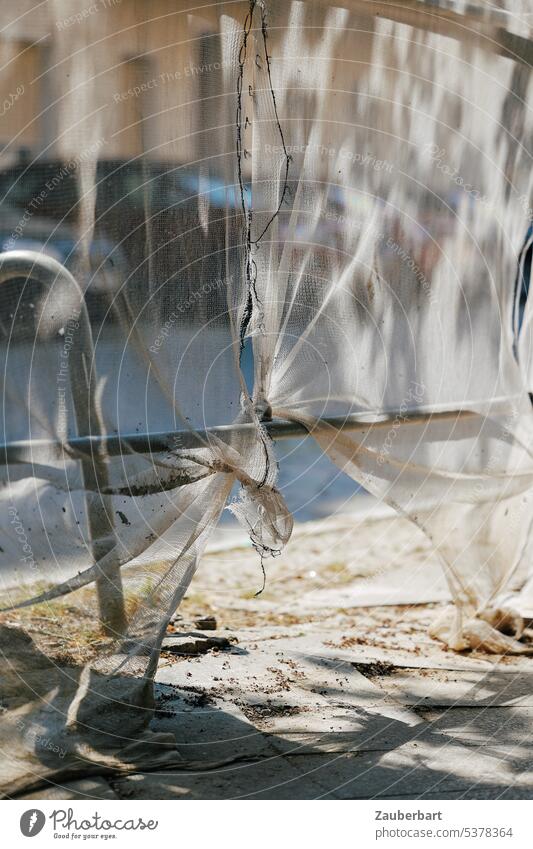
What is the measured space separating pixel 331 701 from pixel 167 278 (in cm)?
142

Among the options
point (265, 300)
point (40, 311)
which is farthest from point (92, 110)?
point (265, 300)

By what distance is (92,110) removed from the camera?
2404 millimetres

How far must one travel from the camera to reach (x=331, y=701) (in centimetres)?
294

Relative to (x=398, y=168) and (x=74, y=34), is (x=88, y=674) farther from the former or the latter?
(x=398, y=168)

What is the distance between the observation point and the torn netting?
7.84ft

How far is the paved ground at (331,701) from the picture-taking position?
2.39m

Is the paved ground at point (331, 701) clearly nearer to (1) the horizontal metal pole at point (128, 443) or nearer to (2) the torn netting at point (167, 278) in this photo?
(2) the torn netting at point (167, 278)

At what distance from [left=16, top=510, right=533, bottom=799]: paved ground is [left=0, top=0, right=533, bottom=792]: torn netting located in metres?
0.22

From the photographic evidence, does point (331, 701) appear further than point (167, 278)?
Yes

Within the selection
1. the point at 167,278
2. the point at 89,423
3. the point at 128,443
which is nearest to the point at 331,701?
the point at 128,443

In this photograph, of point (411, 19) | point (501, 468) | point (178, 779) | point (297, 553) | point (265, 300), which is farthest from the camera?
point (297, 553)

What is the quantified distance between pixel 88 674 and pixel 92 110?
1.47 metres

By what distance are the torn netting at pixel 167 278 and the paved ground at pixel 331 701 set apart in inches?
8.5

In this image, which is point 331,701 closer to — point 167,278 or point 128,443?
point 128,443
